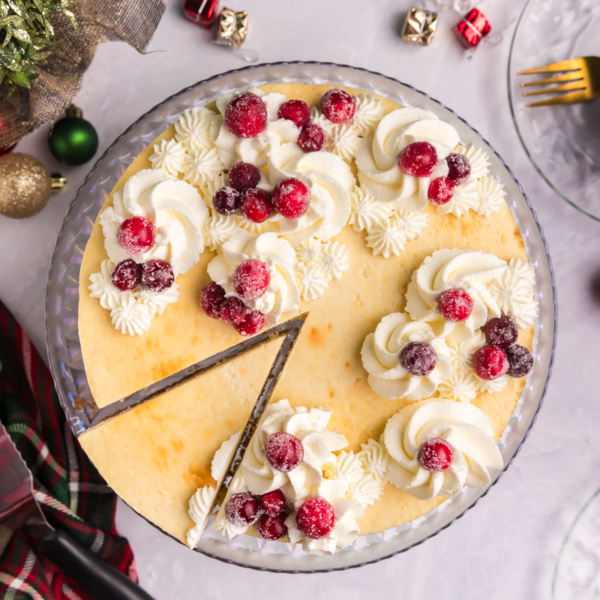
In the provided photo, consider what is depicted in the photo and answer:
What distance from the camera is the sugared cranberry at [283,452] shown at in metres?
1.91

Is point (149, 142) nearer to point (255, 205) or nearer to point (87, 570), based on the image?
point (255, 205)

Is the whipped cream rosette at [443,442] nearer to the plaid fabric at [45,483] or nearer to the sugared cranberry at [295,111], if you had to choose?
the sugared cranberry at [295,111]

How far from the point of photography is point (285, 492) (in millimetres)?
2029

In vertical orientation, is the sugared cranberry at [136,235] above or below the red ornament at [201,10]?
below

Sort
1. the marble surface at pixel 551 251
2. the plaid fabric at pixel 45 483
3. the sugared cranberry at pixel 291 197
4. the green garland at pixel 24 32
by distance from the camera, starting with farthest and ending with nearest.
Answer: the marble surface at pixel 551 251 < the plaid fabric at pixel 45 483 < the sugared cranberry at pixel 291 197 < the green garland at pixel 24 32

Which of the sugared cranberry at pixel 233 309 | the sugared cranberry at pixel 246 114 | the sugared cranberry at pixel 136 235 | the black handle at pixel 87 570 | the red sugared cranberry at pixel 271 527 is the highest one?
the sugared cranberry at pixel 246 114

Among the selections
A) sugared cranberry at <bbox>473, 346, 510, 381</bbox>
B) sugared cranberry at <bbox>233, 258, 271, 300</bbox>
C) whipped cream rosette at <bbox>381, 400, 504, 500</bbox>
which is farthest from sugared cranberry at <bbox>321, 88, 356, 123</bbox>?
whipped cream rosette at <bbox>381, 400, 504, 500</bbox>

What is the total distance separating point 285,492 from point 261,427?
0.24m

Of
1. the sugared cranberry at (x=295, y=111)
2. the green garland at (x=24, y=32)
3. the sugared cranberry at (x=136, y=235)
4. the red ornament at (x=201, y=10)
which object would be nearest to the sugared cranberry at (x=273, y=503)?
the sugared cranberry at (x=136, y=235)

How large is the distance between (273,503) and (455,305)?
0.93 meters

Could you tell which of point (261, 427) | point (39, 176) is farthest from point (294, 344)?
point (39, 176)

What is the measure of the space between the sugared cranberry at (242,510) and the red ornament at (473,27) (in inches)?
80.9

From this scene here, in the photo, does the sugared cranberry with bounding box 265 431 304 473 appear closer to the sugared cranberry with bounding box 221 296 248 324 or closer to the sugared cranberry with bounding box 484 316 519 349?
the sugared cranberry with bounding box 221 296 248 324

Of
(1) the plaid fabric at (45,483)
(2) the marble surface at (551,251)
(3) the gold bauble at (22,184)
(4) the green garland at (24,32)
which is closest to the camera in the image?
(4) the green garland at (24,32)
